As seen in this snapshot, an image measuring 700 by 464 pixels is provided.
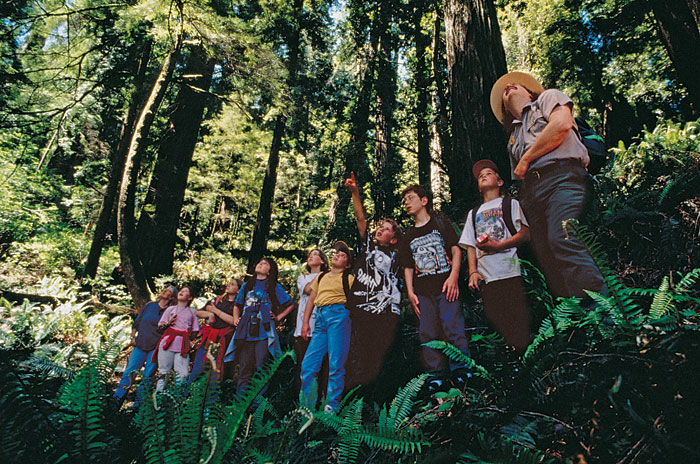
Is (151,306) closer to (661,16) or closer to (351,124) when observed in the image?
(351,124)

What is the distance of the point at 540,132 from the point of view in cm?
268

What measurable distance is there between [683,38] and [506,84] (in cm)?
264

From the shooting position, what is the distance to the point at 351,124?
348 inches

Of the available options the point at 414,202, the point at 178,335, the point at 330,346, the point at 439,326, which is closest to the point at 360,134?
the point at 414,202

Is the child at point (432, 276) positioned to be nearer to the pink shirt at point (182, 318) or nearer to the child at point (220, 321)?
the child at point (220, 321)

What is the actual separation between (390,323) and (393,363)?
1.97 feet

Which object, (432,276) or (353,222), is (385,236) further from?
(353,222)

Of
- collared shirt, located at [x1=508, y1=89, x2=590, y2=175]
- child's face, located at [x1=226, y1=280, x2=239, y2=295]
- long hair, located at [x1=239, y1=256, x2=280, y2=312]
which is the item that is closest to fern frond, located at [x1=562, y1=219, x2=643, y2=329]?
collared shirt, located at [x1=508, y1=89, x2=590, y2=175]

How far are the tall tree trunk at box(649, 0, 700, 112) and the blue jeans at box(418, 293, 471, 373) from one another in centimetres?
402

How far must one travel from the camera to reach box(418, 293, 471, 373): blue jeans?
2.90 m

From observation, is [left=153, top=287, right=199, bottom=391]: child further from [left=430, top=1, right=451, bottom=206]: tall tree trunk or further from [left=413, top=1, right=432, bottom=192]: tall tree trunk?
[left=413, top=1, right=432, bottom=192]: tall tree trunk

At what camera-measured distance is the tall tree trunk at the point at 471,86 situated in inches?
162

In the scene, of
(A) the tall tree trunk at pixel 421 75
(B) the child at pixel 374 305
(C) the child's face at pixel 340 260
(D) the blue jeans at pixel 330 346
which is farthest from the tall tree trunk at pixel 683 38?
(D) the blue jeans at pixel 330 346

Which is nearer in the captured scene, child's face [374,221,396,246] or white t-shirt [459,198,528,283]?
white t-shirt [459,198,528,283]
